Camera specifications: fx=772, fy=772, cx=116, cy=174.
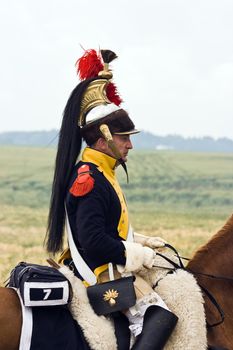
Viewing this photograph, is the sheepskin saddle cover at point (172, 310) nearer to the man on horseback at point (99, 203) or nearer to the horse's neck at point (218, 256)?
the man on horseback at point (99, 203)

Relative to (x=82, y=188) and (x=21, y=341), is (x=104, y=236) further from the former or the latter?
(x=21, y=341)

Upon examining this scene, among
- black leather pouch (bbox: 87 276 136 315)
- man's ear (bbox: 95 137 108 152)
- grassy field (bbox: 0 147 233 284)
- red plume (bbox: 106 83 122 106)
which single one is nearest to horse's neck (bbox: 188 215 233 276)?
black leather pouch (bbox: 87 276 136 315)

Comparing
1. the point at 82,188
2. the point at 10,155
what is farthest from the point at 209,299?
the point at 10,155

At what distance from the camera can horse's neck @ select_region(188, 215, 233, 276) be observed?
5.86 m

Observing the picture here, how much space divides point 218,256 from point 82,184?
1268 millimetres

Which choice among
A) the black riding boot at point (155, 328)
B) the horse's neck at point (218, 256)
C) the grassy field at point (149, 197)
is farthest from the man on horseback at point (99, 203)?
the grassy field at point (149, 197)

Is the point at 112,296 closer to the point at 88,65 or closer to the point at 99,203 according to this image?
the point at 99,203

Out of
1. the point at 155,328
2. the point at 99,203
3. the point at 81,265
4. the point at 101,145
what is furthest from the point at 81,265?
the point at 101,145

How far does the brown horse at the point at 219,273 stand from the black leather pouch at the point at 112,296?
0.66 m

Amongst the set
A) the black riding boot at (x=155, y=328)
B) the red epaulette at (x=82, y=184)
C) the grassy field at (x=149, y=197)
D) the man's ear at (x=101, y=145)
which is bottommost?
the grassy field at (x=149, y=197)

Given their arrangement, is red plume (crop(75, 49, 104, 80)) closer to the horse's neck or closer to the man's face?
the man's face

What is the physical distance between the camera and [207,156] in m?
96.2

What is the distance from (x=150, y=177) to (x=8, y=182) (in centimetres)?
1312

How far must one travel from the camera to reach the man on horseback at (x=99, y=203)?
5281 millimetres
